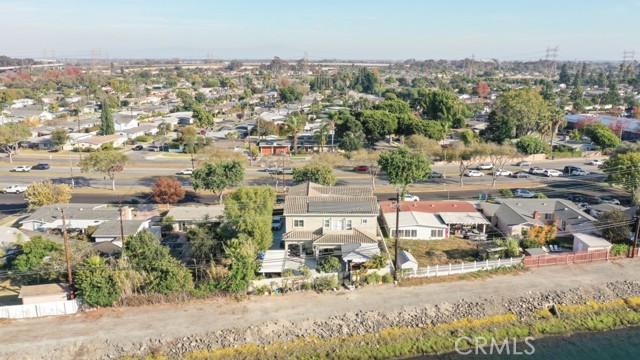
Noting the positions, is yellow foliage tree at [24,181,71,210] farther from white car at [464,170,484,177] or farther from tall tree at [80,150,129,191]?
white car at [464,170,484,177]

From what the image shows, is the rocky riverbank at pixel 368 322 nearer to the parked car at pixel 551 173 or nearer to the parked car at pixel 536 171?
the parked car at pixel 551 173

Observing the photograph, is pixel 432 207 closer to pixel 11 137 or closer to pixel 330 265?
pixel 330 265

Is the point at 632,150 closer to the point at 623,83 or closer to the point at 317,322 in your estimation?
the point at 317,322

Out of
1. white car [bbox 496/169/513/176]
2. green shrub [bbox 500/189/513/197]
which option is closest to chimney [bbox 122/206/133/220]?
green shrub [bbox 500/189/513/197]

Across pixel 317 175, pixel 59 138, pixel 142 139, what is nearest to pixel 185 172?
pixel 317 175

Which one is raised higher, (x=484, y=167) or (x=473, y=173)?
(x=484, y=167)
